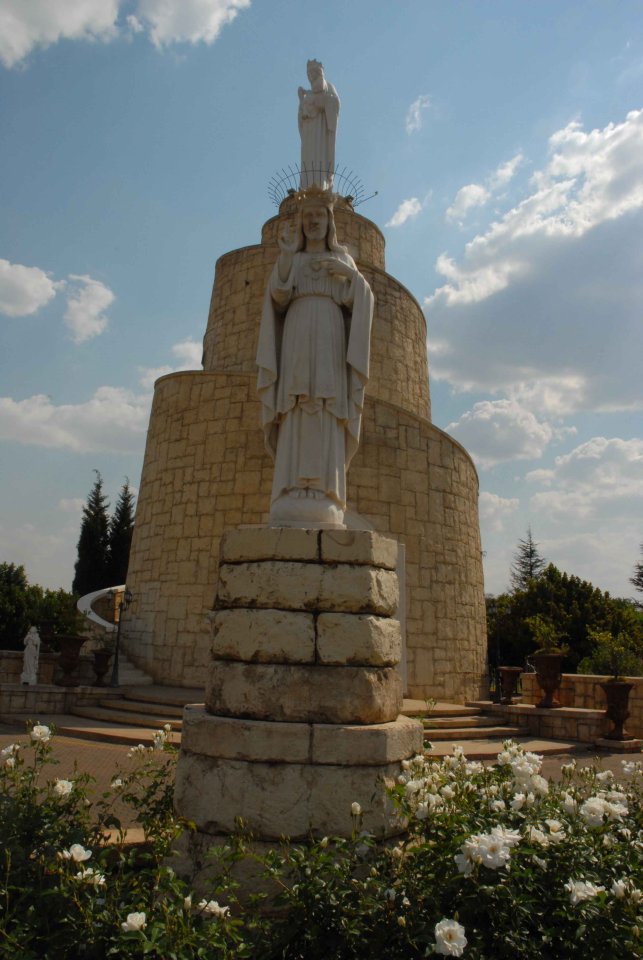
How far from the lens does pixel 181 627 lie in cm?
1271

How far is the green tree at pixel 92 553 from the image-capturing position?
2925 centimetres

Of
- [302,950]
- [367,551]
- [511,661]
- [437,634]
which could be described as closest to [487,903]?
[302,950]

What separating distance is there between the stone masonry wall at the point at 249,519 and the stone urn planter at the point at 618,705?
3170mm

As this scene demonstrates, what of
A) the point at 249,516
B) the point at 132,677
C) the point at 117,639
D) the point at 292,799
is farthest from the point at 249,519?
the point at 292,799

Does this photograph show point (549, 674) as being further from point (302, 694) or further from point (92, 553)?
point (92, 553)

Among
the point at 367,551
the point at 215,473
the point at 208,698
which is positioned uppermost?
the point at 215,473

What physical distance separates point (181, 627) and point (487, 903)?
428 inches

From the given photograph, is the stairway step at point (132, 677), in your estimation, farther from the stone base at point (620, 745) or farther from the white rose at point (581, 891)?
the white rose at point (581, 891)

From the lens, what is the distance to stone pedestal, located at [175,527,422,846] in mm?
3250

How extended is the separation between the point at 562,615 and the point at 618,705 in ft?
39.0

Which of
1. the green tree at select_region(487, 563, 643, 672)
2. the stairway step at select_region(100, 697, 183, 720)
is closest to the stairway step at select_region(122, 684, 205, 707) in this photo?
the stairway step at select_region(100, 697, 183, 720)

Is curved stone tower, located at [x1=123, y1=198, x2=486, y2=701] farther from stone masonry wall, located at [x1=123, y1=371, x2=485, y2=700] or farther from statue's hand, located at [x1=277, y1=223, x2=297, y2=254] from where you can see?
statue's hand, located at [x1=277, y1=223, x2=297, y2=254]

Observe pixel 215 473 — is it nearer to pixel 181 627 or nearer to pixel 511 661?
pixel 181 627

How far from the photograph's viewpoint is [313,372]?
441 cm
